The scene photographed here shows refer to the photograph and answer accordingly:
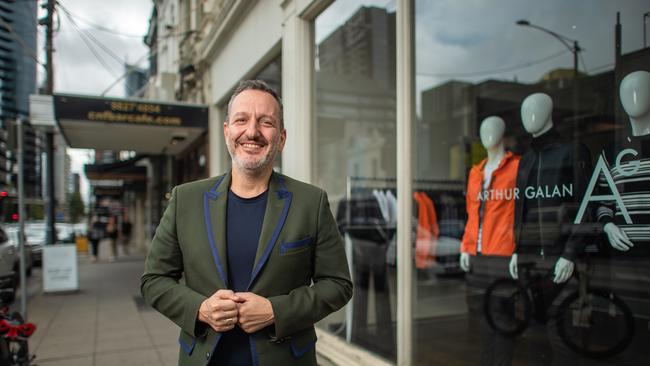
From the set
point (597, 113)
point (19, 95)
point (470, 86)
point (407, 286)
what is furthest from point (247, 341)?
point (19, 95)

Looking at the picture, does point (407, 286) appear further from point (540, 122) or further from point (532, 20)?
point (532, 20)

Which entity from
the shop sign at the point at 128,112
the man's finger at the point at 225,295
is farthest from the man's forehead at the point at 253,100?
the shop sign at the point at 128,112

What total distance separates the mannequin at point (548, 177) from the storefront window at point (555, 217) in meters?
0.01

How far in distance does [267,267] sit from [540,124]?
308 centimetres

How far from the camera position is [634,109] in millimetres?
2834

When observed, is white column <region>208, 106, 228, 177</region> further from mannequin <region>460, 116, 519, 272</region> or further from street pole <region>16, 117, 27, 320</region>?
mannequin <region>460, 116, 519, 272</region>

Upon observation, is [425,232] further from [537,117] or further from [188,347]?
[188,347]

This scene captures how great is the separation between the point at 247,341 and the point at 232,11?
6.35 meters

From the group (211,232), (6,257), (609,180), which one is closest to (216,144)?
(6,257)

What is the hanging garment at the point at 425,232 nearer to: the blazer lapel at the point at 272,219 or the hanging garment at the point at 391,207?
the hanging garment at the point at 391,207

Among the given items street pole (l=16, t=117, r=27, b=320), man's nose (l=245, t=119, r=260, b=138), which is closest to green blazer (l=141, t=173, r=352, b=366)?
man's nose (l=245, t=119, r=260, b=138)

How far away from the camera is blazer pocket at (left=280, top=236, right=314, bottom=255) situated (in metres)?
1.78

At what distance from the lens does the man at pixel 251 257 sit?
5.64ft

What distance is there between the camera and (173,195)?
1.95 meters
